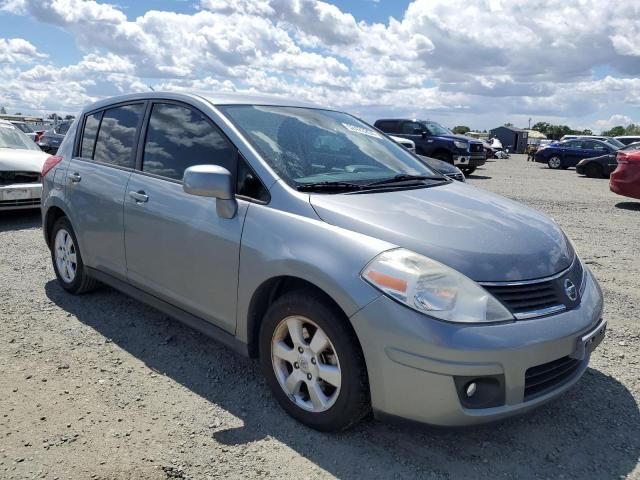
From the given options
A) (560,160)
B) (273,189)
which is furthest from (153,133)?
(560,160)

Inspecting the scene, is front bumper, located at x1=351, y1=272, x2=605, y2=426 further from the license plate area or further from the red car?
the red car

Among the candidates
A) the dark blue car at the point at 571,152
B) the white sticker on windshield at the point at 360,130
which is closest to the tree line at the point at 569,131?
the dark blue car at the point at 571,152

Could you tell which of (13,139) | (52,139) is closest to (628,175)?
(13,139)

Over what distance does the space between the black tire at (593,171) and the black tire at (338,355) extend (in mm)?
20504

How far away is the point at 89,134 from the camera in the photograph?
469 cm

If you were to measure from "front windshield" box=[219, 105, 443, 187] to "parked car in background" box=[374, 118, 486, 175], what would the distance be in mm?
13807

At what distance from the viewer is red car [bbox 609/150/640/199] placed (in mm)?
10312

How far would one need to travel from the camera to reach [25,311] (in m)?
4.57

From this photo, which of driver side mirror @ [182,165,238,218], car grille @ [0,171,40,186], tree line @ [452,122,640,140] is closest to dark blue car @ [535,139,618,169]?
car grille @ [0,171,40,186]

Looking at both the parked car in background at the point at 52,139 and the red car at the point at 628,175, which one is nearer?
the red car at the point at 628,175

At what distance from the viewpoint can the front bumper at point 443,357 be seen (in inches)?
94.7

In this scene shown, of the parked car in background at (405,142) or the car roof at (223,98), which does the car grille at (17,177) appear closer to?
the car roof at (223,98)

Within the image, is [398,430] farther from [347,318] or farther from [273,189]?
[273,189]

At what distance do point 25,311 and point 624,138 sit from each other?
31006 millimetres
